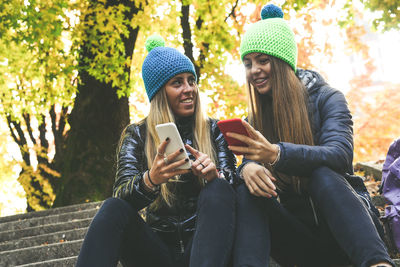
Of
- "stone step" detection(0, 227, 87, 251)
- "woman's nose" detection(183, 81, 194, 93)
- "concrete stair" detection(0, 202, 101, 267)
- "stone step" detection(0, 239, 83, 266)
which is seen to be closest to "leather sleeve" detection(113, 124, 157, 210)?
"woman's nose" detection(183, 81, 194, 93)

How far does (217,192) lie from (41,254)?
2.40 m

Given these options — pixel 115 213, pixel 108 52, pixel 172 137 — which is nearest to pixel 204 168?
pixel 172 137

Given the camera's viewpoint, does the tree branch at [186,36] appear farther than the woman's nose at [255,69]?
Yes

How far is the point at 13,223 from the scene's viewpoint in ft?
18.0

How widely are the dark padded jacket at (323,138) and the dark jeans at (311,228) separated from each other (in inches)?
2.7

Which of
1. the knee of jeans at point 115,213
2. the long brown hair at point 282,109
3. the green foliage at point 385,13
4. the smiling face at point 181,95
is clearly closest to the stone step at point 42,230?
the smiling face at point 181,95

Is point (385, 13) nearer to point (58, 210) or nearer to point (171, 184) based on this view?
point (171, 184)

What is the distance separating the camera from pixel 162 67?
288 centimetres

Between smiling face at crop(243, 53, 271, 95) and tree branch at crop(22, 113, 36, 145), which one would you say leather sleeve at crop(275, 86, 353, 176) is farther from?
tree branch at crop(22, 113, 36, 145)

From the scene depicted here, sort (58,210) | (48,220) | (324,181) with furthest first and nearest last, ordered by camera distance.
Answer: (58,210), (48,220), (324,181)

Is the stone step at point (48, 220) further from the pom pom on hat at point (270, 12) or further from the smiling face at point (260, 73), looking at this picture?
the pom pom on hat at point (270, 12)

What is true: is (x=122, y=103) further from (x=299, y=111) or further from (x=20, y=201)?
(x=20, y=201)

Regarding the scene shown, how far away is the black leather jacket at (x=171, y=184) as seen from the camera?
2.31m

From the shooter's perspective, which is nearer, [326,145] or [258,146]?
[258,146]
